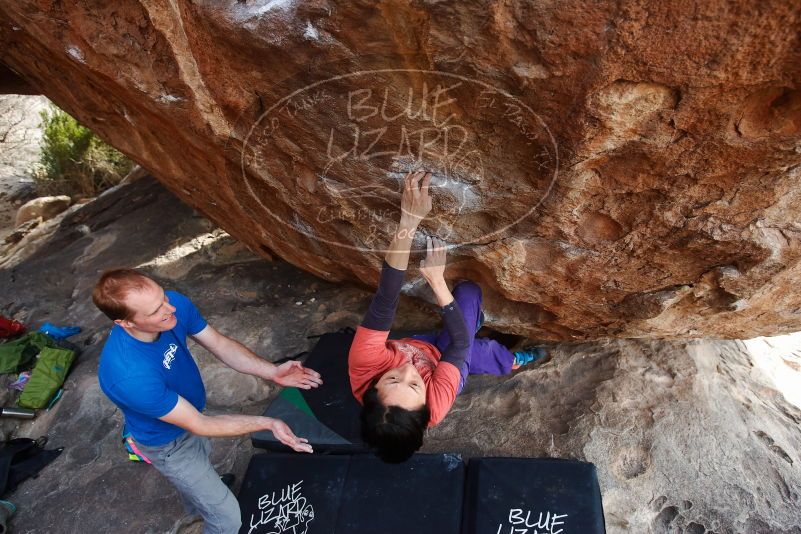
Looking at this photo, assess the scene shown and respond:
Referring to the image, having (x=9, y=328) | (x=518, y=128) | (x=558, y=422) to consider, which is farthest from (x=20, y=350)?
(x=518, y=128)

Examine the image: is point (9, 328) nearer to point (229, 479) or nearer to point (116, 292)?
point (229, 479)

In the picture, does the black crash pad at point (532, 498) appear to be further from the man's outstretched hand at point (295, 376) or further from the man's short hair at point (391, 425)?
the man's outstretched hand at point (295, 376)

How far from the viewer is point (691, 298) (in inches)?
88.7

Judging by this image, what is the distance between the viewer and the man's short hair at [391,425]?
6.60ft

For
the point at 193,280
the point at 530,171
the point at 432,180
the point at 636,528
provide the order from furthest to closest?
1. the point at 193,280
2. the point at 636,528
3. the point at 432,180
4. the point at 530,171

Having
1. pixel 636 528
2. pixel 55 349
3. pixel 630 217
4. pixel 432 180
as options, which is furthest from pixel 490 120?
pixel 55 349

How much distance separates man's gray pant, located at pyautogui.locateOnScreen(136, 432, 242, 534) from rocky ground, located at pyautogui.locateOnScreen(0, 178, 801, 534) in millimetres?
336

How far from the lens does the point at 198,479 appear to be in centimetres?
220

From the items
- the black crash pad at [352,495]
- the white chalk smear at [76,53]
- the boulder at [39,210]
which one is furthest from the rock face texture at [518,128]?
the boulder at [39,210]

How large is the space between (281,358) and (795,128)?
2647mm

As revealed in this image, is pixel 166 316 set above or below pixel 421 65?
below

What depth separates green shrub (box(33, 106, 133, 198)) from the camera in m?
6.66

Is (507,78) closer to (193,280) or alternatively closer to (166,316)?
(166,316)

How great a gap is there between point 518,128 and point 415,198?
0.48 meters
